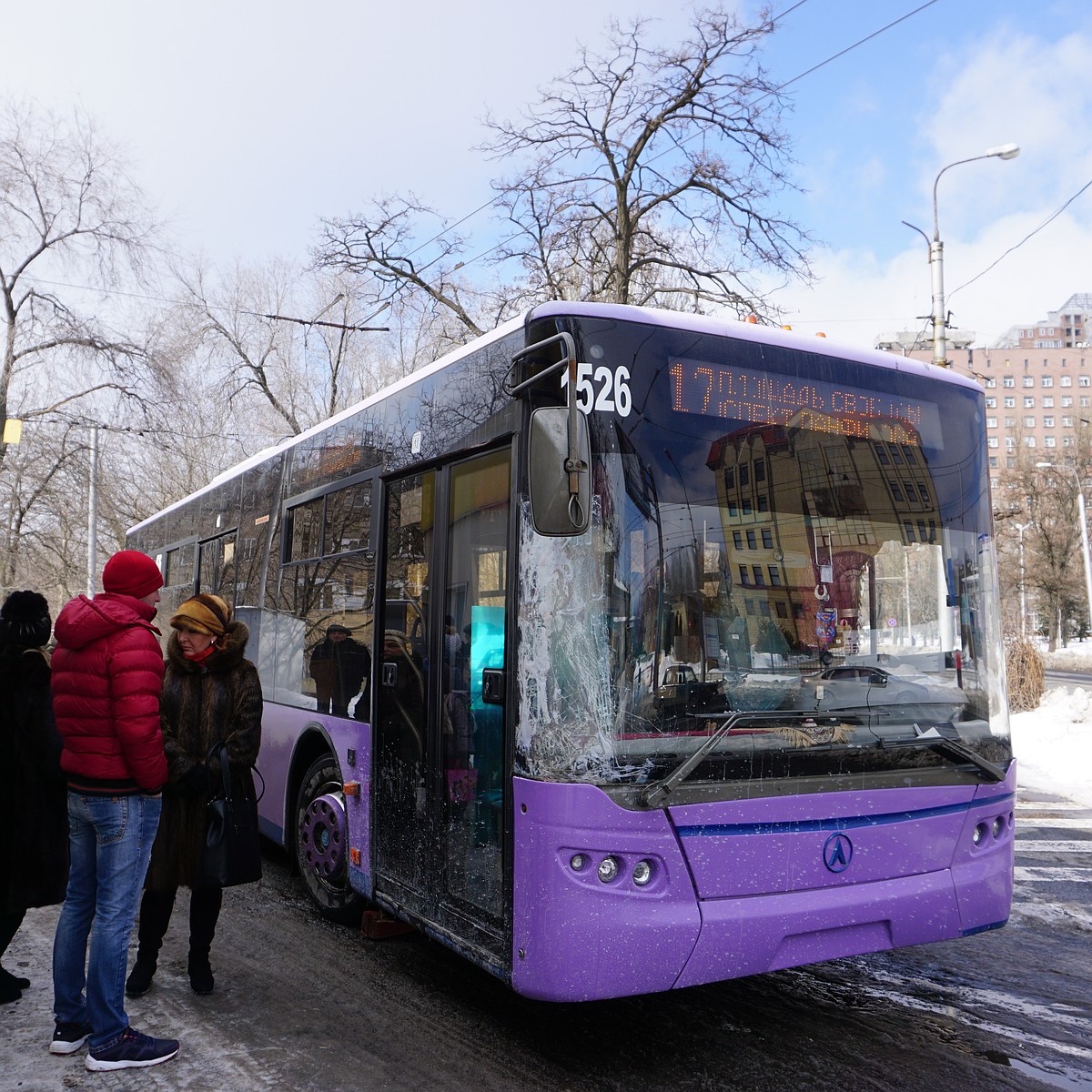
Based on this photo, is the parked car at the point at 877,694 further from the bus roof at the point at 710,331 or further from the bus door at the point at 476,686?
the bus roof at the point at 710,331

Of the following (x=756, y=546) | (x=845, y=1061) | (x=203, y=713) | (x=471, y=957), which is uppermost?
(x=756, y=546)

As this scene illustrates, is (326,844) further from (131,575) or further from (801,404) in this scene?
(801,404)

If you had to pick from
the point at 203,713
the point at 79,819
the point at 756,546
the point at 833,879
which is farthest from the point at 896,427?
the point at 79,819

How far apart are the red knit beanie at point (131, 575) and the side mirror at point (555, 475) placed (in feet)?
5.35

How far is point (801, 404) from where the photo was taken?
14.3 feet

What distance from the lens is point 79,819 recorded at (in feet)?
13.5

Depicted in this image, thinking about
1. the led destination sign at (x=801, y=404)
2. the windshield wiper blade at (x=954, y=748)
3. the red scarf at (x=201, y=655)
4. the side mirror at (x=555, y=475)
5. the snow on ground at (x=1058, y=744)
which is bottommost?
the snow on ground at (x=1058, y=744)

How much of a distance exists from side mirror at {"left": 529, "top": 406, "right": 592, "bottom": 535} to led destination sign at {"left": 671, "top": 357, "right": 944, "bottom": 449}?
0.56 metres

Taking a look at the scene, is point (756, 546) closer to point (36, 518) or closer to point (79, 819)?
point (79, 819)

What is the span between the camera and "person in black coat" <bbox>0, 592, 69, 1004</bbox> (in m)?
4.23

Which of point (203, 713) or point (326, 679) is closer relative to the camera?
point (203, 713)

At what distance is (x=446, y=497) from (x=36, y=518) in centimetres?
2954

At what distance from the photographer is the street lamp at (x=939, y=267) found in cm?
1786

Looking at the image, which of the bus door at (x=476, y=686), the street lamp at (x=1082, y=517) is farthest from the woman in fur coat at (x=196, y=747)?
the street lamp at (x=1082, y=517)
